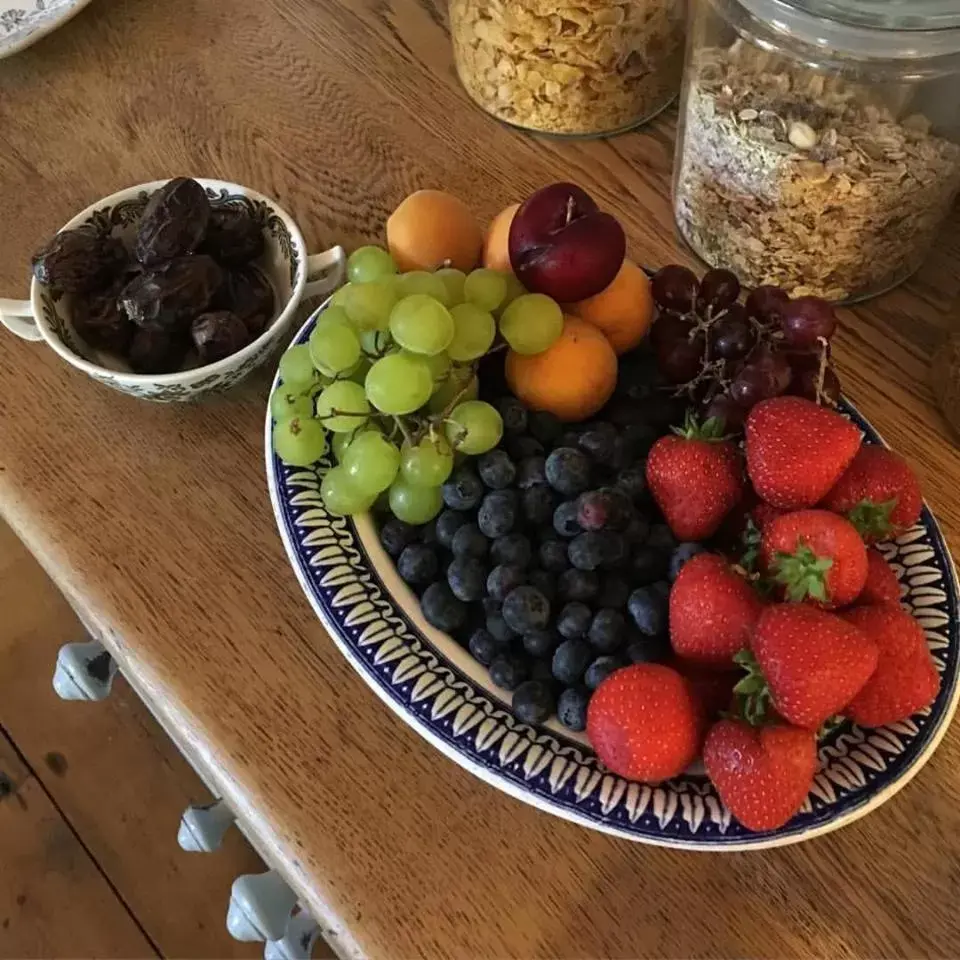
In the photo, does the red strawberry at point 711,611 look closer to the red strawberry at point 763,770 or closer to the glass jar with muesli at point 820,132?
the red strawberry at point 763,770

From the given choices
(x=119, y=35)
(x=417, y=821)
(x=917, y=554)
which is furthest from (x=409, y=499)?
(x=119, y=35)

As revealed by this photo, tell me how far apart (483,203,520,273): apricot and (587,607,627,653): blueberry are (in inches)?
9.4

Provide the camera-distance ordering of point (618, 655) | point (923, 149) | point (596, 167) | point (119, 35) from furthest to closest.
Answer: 1. point (119, 35)
2. point (596, 167)
3. point (923, 149)
4. point (618, 655)

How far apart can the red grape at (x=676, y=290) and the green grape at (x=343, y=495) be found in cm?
23

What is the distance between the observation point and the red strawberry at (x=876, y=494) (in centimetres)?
56

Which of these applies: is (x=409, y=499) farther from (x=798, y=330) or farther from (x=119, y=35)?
(x=119, y=35)

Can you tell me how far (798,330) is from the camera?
0.62 meters

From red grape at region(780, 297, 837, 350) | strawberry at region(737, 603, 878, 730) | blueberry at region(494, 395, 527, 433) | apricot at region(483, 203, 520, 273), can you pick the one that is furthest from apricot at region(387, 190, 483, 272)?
strawberry at region(737, 603, 878, 730)

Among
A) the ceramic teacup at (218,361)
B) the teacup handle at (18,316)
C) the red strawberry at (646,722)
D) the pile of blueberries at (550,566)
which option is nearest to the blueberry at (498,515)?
the pile of blueberries at (550,566)

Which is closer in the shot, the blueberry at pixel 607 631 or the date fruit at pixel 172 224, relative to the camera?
the blueberry at pixel 607 631

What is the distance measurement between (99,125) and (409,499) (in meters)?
0.55

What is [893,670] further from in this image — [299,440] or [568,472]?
[299,440]

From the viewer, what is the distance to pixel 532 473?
593 mm

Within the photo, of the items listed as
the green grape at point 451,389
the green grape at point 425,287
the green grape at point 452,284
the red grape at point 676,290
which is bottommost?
the green grape at point 451,389
